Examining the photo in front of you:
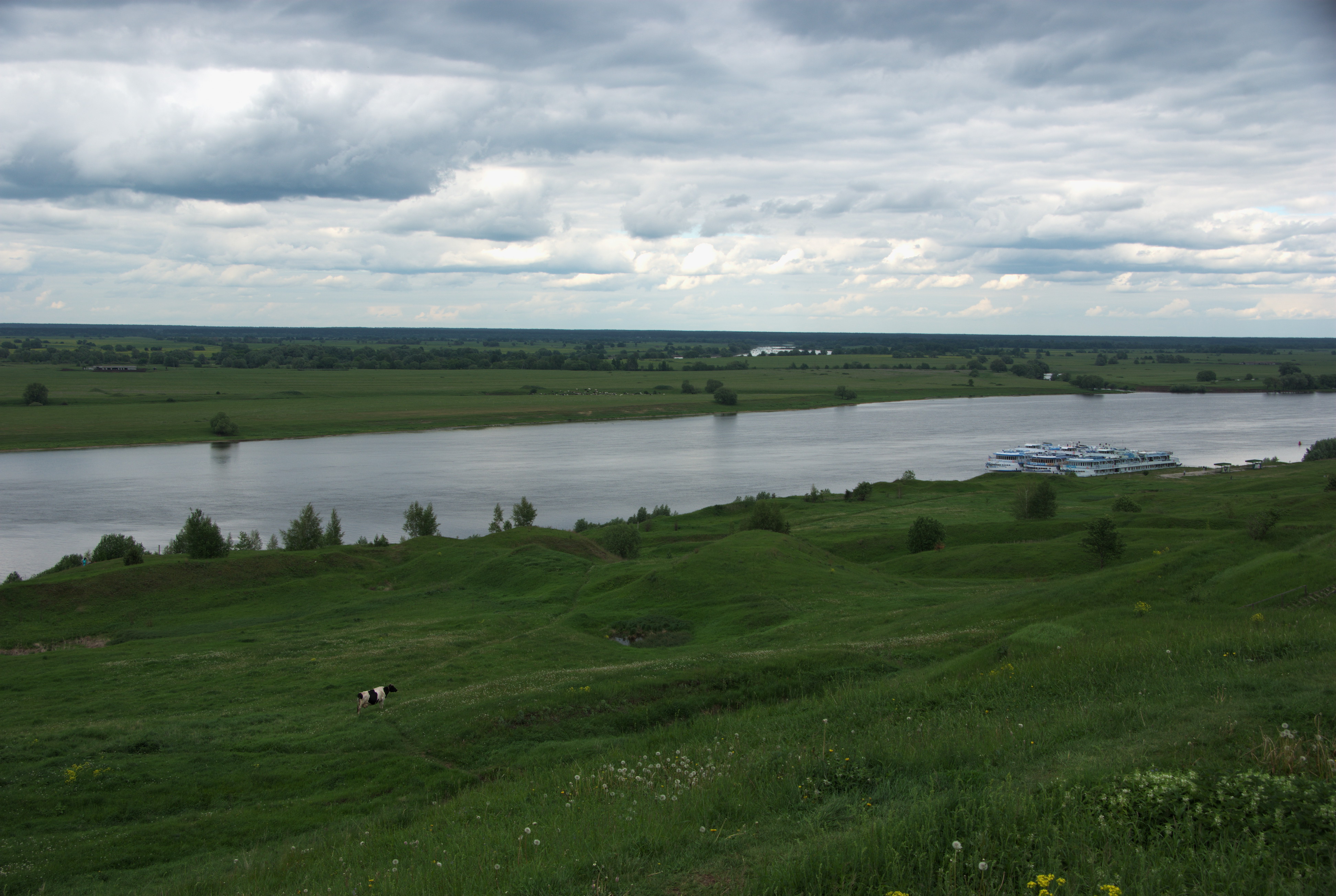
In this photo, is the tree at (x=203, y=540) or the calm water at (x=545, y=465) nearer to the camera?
the tree at (x=203, y=540)

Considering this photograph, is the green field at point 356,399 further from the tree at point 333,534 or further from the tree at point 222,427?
the tree at point 333,534

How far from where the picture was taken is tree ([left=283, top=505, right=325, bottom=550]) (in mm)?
49469

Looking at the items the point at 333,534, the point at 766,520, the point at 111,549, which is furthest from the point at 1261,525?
the point at 111,549

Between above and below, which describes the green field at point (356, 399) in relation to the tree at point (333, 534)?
above

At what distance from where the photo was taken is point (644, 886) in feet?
21.5

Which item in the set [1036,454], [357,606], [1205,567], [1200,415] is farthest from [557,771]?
[1200,415]

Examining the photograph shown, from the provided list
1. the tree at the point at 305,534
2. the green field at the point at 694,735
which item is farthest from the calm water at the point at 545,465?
the green field at the point at 694,735

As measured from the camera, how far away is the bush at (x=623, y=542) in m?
47.7

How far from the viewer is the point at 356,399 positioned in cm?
14512

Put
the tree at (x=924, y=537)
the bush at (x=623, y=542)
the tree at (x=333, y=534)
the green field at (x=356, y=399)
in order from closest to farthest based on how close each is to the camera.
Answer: the bush at (x=623, y=542), the tree at (x=924, y=537), the tree at (x=333, y=534), the green field at (x=356, y=399)

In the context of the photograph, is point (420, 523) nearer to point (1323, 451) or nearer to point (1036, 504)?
point (1036, 504)

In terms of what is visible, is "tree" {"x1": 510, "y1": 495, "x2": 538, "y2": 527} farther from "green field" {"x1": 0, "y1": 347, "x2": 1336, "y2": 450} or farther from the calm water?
"green field" {"x1": 0, "y1": 347, "x2": 1336, "y2": 450}

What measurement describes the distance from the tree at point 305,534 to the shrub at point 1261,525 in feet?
157

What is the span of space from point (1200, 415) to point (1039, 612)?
14847cm
